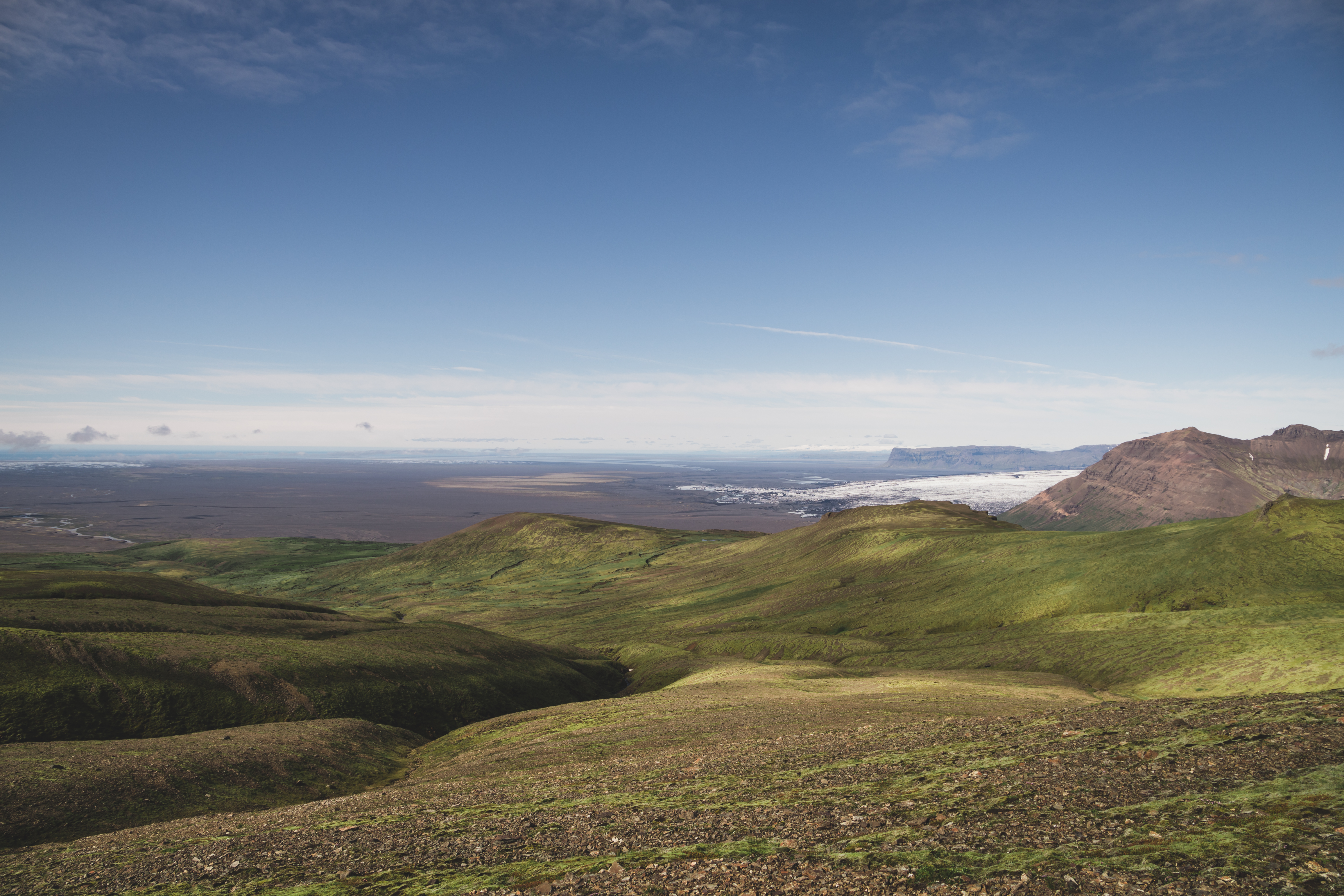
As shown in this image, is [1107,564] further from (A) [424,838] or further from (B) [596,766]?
(A) [424,838]

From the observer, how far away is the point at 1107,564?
138625mm

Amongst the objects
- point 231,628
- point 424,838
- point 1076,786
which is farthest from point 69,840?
point 231,628

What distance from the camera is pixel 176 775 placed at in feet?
142

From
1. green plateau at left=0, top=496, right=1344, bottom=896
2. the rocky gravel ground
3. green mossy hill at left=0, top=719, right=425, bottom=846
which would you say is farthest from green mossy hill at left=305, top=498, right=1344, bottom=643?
the rocky gravel ground

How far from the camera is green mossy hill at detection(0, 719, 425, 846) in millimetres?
35875

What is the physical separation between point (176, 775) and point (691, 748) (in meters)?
35.4

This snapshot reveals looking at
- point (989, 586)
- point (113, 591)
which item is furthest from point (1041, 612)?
point (113, 591)

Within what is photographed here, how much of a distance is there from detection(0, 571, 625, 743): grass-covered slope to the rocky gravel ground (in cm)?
3141

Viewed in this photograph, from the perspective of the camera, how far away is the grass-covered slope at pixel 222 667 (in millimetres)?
56125

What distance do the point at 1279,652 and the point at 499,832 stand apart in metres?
93.2

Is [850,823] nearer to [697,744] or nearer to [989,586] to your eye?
[697,744]

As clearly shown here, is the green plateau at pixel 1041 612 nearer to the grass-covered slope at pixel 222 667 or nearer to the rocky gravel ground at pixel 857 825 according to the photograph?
the grass-covered slope at pixel 222 667

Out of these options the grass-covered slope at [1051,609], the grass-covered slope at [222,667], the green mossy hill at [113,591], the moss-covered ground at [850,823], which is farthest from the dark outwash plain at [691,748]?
the grass-covered slope at [1051,609]

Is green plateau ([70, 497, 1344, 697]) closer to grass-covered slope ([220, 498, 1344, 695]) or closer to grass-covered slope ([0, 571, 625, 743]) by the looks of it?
grass-covered slope ([220, 498, 1344, 695])
